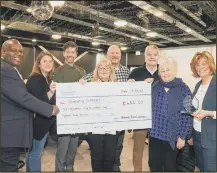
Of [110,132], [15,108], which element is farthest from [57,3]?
[110,132]

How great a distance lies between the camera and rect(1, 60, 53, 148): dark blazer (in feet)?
5.70

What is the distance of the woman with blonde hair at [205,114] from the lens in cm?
183

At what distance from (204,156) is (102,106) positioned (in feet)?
3.08

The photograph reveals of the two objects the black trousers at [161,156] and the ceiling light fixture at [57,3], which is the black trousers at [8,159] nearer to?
the black trousers at [161,156]

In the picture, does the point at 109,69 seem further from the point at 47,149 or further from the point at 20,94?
the point at 47,149

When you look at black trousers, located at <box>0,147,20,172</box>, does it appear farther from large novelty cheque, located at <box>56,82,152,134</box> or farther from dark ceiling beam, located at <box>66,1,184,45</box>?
dark ceiling beam, located at <box>66,1,184,45</box>

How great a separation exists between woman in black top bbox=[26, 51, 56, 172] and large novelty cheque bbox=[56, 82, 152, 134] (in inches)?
6.0

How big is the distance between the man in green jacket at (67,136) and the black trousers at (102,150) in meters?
0.36

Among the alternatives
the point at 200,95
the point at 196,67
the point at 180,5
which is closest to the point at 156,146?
the point at 200,95

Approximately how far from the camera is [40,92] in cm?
212

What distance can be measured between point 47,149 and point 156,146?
2374mm

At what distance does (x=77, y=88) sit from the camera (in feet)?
7.00

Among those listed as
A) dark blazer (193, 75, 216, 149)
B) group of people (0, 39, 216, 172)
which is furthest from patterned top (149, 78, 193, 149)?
dark blazer (193, 75, 216, 149)

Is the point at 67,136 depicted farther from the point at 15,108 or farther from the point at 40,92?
the point at 15,108
